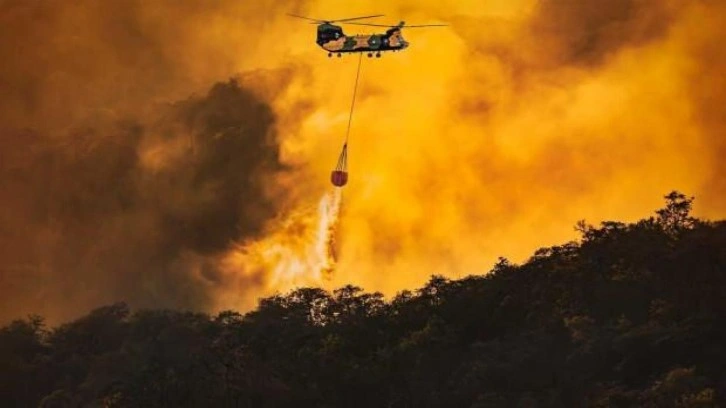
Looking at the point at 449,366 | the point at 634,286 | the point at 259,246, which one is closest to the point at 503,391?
the point at 449,366

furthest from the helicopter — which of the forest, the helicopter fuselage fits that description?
the forest

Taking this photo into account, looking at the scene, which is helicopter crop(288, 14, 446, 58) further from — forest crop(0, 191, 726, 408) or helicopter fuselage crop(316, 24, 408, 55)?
forest crop(0, 191, 726, 408)

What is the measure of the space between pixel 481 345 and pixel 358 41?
1237 inches

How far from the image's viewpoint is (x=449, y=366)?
4545 inches

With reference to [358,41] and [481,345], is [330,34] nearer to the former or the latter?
[358,41]

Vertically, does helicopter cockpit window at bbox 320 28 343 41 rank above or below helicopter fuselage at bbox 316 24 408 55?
above

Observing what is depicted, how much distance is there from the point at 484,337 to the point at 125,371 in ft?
125

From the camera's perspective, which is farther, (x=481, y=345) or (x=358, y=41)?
(x=358, y=41)

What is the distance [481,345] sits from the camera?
376 ft

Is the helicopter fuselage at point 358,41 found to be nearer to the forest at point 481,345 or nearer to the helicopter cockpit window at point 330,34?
the helicopter cockpit window at point 330,34

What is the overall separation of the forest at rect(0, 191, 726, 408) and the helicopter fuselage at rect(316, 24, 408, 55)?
24.6 meters

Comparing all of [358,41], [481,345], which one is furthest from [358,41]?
[481,345]

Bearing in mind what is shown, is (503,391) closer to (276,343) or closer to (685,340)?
(685,340)

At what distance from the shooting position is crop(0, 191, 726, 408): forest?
105 m
